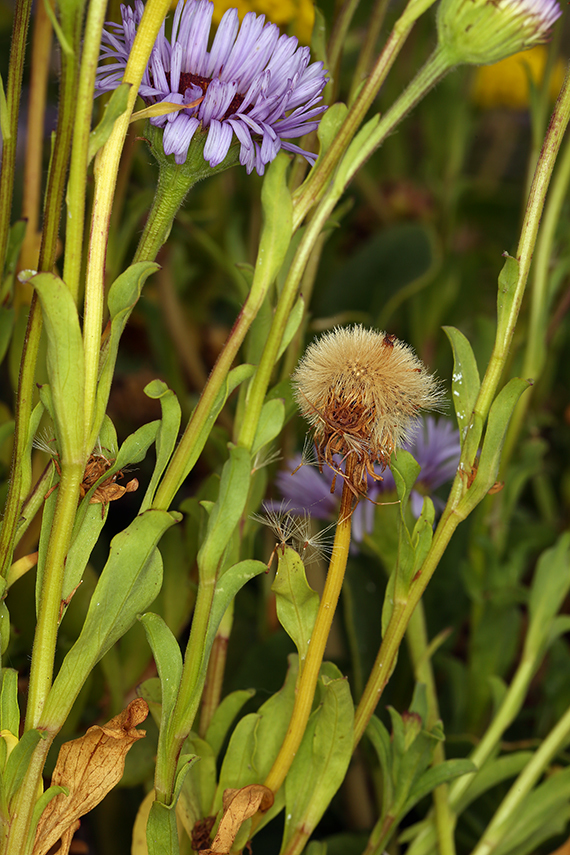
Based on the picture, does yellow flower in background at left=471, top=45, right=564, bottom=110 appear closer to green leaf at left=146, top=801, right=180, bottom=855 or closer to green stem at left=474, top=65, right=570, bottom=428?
green stem at left=474, top=65, right=570, bottom=428

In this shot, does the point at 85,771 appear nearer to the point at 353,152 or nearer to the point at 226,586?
the point at 226,586

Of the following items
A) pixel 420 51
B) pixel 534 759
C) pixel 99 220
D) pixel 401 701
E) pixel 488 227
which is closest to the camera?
pixel 99 220

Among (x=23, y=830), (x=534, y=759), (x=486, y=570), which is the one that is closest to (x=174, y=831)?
(x=23, y=830)

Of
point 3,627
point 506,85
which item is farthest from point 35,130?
point 506,85

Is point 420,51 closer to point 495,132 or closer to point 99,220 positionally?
point 495,132

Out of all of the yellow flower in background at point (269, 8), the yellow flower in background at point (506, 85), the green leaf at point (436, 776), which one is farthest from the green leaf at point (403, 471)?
the yellow flower in background at point (506, 85)

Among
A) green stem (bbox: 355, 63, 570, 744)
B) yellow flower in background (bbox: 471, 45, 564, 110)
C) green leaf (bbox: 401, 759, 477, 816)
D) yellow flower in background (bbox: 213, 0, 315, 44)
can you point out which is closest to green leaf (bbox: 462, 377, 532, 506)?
green stem (bbox: 355, 63, 570, 744)

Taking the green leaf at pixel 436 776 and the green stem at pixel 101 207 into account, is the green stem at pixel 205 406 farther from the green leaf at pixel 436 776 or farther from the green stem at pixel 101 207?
the green leaf at pixel 436 776

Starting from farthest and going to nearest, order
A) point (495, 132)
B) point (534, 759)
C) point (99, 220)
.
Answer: point (495, 132)
point (534, 759)
point (99, 220)
